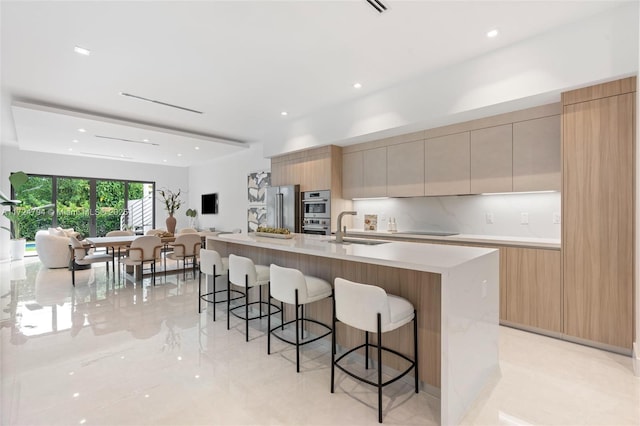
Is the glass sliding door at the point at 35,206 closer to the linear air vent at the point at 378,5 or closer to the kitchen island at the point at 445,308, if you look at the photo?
the kitchen island at the point at 445,308

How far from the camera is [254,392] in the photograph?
82.3 inches

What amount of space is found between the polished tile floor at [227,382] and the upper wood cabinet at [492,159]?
63.7 inches

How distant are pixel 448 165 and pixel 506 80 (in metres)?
1.13

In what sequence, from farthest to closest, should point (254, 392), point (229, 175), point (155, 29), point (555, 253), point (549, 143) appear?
1. point (229, 175)
2. point (549, 143)
3. point (555, 253)
4. point (155, 29)
5. point (254, 392)

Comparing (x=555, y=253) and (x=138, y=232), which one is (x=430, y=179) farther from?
(x=138, y=232)

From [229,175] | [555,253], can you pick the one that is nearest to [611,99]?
A: [555,253]

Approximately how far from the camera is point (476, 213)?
13.1ft

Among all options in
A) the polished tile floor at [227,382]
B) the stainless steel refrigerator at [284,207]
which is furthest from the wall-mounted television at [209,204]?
the polished tile floor at [227,382]

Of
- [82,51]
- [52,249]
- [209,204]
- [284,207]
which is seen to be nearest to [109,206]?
[52,249]

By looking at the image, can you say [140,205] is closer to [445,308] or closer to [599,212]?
[445,308]

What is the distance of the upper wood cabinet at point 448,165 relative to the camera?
3744 mm

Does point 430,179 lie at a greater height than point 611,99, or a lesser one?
lesser

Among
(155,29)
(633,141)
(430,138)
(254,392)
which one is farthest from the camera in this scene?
(430,138)

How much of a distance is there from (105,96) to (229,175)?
13.6 feet
